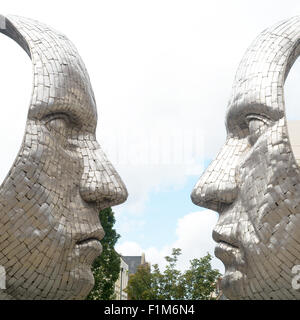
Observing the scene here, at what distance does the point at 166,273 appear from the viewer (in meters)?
22.6

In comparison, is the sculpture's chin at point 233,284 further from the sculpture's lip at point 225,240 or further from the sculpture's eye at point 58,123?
the sculpture's eye at point 58,123

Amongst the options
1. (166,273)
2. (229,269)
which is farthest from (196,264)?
(229,269)

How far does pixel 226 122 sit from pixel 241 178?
94cm

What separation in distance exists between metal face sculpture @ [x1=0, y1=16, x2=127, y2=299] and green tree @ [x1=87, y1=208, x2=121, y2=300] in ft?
39.2

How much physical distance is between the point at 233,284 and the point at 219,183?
51.8 inches

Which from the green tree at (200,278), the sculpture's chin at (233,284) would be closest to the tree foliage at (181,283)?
the green tree at (200,278)

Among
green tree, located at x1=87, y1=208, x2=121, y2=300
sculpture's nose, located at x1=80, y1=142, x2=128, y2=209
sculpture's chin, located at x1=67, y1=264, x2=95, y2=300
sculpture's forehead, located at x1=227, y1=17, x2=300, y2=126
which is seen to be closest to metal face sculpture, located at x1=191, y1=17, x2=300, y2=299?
sculpture's forehead, located at x1=227, y1=17, x2=300, y2=126

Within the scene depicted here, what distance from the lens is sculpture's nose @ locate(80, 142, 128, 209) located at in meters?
6.82

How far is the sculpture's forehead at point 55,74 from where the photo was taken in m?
6.70

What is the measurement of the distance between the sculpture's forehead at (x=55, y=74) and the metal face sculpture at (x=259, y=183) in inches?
78.1

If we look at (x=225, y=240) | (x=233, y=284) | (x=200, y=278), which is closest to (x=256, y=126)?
(x=225, y=240)

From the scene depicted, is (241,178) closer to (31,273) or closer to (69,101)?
(69,101)
